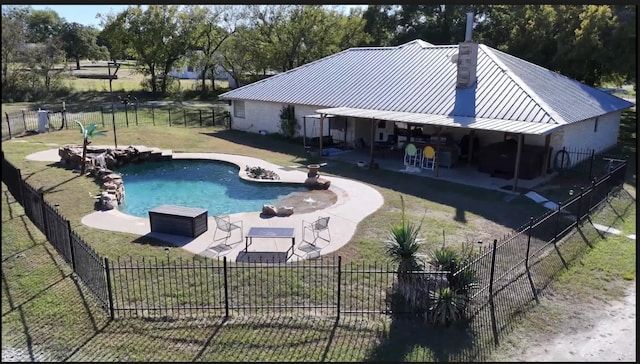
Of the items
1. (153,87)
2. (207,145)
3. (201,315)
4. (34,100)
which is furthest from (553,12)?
(34,100)

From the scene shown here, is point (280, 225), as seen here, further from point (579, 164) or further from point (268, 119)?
point (268, 119)

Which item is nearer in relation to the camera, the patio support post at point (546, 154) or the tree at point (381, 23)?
the patio support post at point (546, 154)

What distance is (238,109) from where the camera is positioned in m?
30.0

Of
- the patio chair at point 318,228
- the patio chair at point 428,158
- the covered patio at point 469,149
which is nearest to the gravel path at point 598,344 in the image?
the patio chair at point 318,228

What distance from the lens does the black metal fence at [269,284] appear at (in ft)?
28.2

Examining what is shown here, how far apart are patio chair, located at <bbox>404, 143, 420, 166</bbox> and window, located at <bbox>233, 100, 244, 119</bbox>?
513 inches

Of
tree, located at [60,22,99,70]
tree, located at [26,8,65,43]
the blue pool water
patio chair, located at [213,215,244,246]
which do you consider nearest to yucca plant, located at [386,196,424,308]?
patio chair, located at [213,215,244,246]

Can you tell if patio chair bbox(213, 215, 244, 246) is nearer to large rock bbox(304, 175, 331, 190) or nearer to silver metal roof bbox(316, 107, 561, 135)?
large rock bbox(304, 175, 331, 190)

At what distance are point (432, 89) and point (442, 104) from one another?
6.02ft

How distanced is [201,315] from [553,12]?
32326 mm

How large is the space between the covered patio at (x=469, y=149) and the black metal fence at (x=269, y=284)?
6.76 meters

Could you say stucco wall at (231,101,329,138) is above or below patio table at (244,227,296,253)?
above

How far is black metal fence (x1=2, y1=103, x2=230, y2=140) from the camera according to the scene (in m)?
27.7

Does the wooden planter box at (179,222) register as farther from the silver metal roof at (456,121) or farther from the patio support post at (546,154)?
the patio support post at (546,154)
